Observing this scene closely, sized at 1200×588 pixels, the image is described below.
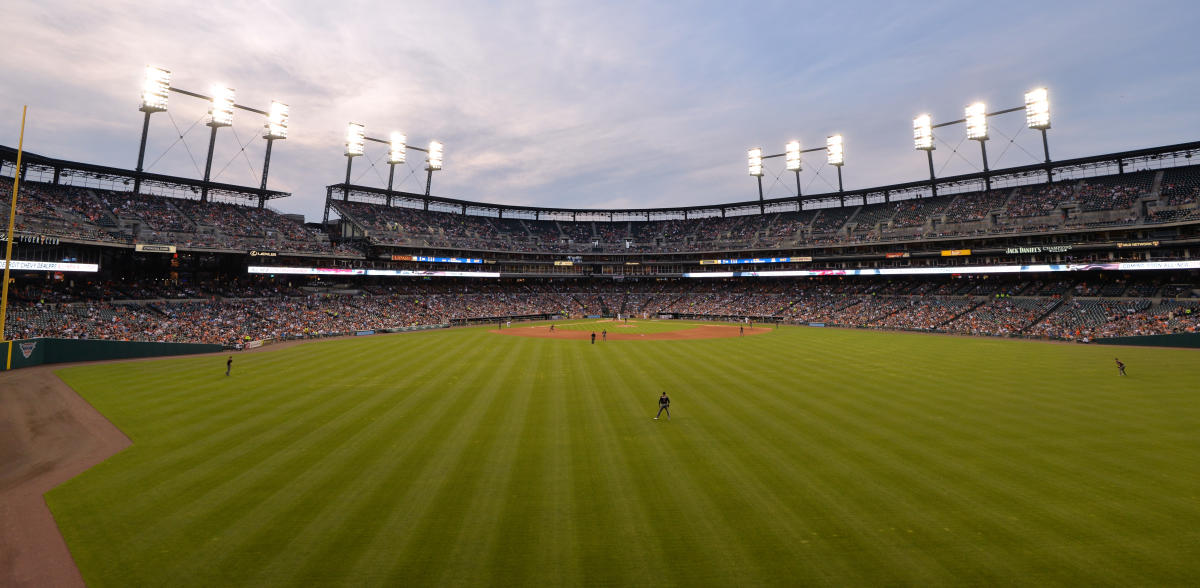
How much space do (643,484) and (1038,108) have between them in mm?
73932

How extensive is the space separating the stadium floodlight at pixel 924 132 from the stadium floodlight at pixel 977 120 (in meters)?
5.06

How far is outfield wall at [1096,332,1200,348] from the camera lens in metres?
35.0

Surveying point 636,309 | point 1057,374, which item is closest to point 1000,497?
point 1057,374

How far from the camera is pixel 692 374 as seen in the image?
25.8 metres

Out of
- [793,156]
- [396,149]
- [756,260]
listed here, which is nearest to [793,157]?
[793,156]

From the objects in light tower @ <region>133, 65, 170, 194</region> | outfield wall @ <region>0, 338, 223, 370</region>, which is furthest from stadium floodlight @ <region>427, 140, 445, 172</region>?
outfield wall @ <region>0, 338, 223, 370</region>

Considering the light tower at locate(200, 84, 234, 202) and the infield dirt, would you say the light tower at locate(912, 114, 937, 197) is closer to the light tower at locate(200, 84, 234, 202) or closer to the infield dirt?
the infield dirt

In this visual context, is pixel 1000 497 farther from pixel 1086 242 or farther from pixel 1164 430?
pixel 1086 242

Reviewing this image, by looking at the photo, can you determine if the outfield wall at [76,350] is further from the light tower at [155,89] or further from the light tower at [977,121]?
the light tower at [977,121]

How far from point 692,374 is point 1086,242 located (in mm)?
55788

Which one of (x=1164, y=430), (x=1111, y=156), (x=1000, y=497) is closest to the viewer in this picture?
(x=1000, y=497)

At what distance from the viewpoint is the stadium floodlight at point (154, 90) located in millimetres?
48656

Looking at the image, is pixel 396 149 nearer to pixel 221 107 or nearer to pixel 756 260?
pixel 221 107

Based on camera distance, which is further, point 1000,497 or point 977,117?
point 977,117
